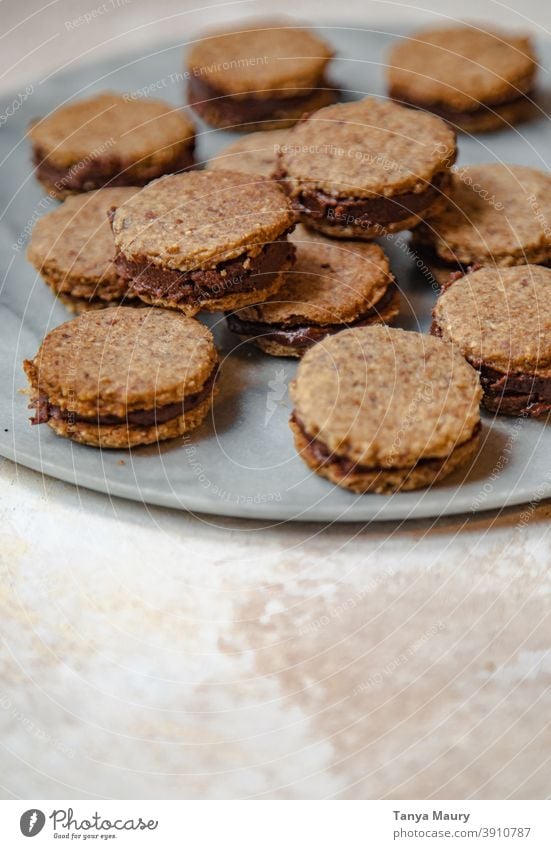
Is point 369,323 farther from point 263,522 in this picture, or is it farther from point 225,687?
point 225,687

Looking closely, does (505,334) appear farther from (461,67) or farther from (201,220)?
(461,67)

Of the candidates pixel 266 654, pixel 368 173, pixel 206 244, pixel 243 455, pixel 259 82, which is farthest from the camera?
pixel 259 82

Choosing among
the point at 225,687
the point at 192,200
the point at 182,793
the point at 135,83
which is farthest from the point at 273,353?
the point at 135,83

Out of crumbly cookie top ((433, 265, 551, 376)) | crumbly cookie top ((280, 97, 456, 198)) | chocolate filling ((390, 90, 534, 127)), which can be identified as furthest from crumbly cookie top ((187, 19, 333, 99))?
crumbly cookie top ((433, 265, 551, 376))

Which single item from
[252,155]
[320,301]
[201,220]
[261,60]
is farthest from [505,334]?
[261,60]

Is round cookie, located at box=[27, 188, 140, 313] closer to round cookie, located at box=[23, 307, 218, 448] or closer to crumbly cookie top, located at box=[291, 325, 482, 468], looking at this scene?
round cookie, located at box=[23, 307, 218, 448]

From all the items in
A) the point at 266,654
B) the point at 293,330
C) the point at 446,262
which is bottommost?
the point at 266,654
